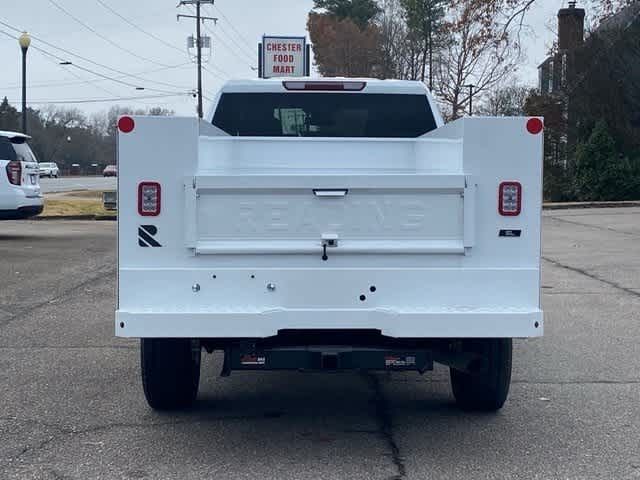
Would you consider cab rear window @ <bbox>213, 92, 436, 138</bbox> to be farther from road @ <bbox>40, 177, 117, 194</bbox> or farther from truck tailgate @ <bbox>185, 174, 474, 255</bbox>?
road @ <bbox>40, 177, 117, 194</bbox>

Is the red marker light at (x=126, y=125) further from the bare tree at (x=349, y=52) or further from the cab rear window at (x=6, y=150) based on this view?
the bare tree at (x=349, y=52)

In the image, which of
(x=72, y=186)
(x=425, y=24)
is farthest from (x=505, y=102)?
(x=72, y=186)

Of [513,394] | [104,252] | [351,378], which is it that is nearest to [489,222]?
[513,394]

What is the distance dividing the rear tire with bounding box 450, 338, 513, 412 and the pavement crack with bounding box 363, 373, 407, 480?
20.6 inches

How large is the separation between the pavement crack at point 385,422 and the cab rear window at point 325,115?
214 centimetres

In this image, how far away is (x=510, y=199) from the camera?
515 centimetres

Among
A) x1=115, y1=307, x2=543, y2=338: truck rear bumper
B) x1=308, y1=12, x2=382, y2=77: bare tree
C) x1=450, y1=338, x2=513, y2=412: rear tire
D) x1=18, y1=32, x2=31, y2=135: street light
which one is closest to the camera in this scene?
x1=115, y1=307, x2=543, y2=338: truck rear bumper

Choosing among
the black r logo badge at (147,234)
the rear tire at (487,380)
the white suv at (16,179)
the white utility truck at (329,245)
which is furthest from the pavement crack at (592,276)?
the white suv at (16,179)

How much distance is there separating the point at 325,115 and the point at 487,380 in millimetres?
3124

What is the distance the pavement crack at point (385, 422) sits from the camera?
16.8 feet

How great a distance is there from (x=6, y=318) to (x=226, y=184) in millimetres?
5829

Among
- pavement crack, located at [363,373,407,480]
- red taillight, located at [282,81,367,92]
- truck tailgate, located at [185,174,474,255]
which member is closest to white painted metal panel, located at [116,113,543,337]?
truck tailgate, located at [185,174,474,255]

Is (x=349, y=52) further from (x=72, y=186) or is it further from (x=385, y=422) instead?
(x=385, y=422)

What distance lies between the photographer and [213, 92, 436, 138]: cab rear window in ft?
26.1
